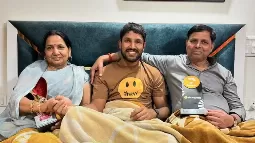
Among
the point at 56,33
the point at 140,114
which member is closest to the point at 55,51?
the point at 56,33

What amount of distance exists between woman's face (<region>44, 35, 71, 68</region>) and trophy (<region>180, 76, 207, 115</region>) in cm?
75

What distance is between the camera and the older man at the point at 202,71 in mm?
2137

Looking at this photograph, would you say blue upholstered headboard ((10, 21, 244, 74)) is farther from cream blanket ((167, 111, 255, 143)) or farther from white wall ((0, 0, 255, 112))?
cream blanket ((167, 111, 255, 143))

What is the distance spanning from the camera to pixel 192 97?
2102 millimetres

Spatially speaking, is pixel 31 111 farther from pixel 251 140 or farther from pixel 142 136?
pixel 251 140

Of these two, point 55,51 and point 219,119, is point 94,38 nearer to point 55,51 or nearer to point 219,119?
point 55,51

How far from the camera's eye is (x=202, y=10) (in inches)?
96.3

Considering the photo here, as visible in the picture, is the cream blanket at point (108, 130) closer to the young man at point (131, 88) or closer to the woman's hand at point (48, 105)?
the young man at point (131, 88)

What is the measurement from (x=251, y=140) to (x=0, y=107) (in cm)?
163

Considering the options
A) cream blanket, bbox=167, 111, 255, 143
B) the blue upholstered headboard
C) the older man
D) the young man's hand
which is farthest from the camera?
the blue upholstered headboard

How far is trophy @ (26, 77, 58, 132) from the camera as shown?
1.94 m

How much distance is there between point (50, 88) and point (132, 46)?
0.55 m

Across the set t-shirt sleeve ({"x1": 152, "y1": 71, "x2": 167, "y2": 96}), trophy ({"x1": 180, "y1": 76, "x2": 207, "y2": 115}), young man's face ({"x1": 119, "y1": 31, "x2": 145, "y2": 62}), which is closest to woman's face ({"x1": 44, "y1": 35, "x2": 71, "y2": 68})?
young man's face ({"x1": 119, "y1": 31, "x2": 145, "y2": 62})

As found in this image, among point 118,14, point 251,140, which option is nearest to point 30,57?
point 118,14
